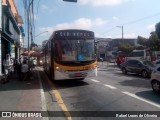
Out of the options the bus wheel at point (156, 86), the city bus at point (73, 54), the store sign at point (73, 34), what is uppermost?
the store sign at point (73, 34)

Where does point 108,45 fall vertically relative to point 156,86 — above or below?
above

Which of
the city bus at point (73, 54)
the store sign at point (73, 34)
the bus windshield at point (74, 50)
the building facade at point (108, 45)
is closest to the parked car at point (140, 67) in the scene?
the city bus at point (73, 54)

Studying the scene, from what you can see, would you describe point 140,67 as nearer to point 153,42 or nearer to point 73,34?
point 73,34

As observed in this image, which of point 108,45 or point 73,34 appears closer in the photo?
point 73,34

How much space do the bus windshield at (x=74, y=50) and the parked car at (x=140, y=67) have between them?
8.22 metres

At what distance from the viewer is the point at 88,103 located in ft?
37.3

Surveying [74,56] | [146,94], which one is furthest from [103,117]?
[74,56]

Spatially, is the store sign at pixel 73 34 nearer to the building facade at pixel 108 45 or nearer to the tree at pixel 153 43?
the tree at pixel 153 43

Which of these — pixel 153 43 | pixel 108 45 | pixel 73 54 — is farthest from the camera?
pixel 108 45

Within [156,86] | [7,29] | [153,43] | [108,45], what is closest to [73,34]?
[156,86]

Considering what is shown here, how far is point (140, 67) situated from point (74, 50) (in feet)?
32.5

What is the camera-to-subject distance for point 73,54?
17.1 metres

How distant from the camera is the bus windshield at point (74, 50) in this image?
16969mm

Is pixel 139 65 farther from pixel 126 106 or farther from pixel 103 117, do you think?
pixel 103 117
